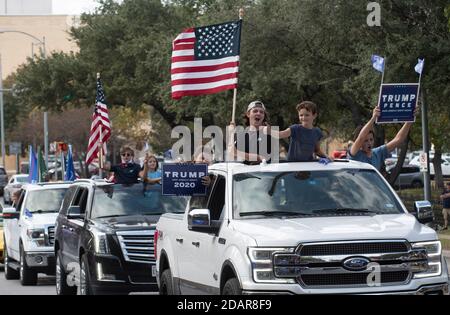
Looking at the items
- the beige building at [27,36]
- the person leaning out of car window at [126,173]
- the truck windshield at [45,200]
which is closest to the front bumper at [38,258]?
the truck windshield at [45,200]

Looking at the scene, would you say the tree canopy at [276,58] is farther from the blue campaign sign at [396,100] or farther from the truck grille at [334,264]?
the truck grille at [334,264]

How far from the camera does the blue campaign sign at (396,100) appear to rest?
52.2 ft

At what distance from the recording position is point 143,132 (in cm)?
8381

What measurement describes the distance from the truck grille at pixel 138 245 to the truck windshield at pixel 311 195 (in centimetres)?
399

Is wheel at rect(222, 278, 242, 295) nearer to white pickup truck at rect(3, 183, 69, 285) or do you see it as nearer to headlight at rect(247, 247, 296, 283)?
headlight at rect(247, 247, 296, 283)

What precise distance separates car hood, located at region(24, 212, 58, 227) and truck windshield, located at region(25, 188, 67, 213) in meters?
0.29

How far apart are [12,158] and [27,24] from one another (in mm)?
13769

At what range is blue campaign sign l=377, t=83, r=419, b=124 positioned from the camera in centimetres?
1590

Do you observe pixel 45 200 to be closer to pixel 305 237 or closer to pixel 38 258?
pixel 38 258

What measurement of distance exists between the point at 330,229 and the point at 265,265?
63 cm

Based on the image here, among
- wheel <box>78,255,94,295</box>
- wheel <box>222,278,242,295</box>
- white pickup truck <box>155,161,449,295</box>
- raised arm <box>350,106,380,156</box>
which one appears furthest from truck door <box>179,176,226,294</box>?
wheel <box>78,255,94,295</box>

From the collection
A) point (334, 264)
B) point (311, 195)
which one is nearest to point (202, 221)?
point (311, 195)

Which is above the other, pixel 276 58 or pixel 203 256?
pixel 276 58

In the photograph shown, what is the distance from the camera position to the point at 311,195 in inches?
398
